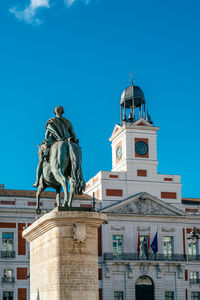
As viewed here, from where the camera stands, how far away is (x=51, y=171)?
14.8 m

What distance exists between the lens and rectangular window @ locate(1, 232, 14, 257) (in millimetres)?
48688

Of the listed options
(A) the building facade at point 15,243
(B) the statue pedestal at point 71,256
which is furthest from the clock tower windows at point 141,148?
(B) the statue pedestal at point 71,256

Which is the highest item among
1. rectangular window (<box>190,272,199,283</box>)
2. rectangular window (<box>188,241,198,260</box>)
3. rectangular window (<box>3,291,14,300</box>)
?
rectangular window (<box>188,241,198,260</box>)

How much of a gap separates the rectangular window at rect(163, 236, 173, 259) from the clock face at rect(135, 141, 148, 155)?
8.22 m

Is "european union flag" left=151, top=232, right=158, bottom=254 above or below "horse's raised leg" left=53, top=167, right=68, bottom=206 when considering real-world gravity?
below

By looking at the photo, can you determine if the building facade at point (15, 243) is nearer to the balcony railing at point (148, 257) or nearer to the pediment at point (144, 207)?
the pediment at point (144, 207)

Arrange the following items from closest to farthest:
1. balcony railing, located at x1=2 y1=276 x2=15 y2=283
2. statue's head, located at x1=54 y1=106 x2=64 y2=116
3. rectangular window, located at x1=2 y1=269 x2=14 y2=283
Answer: statue's head, located at x1=54 y1=106 x2=64 y2=116, balcony railing, located at x1=2 y1=276 x2=15 y2=283, rectangular window, located at x1=2 y1=269 x2=14 y2=283

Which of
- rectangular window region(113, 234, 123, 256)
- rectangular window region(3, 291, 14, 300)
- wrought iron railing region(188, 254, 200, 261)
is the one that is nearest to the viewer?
rectangular window region(3, 291, 14, 300)

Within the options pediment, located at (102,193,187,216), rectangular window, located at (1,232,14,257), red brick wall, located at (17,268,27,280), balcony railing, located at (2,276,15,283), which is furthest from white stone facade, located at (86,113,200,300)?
rectangular window, located at (1,232,14,257)

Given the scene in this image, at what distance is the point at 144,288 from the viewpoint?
51.9m

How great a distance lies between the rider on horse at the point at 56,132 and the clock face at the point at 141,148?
40684mm

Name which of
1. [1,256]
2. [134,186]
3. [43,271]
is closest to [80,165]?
[43,271]

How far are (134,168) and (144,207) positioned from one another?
12.8ft

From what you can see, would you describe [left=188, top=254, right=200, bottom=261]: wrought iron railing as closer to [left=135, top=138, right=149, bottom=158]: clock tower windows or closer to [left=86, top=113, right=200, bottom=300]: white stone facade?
[left=86, top=113, right=200, bottom=300]: white stone facade
